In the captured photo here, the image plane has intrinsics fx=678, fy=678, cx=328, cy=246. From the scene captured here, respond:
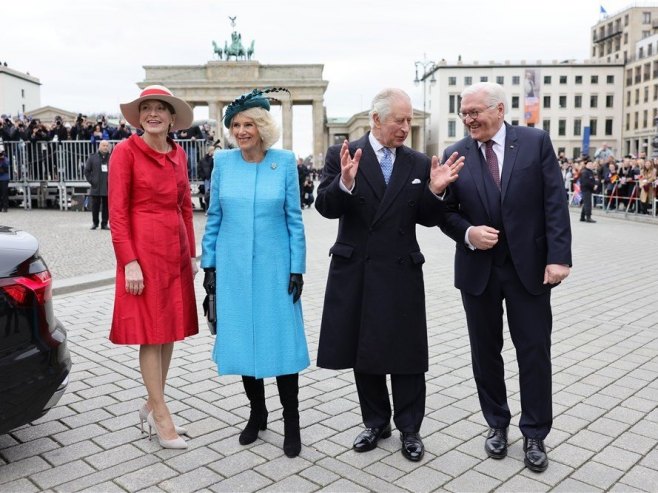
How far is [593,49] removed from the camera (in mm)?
112062

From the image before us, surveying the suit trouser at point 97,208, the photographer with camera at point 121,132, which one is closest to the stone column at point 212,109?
the photographer with camera at point 121,132

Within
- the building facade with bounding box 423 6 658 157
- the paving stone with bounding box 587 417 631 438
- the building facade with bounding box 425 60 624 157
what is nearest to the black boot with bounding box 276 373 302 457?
the paving stone with bounding box 587 417 631 438

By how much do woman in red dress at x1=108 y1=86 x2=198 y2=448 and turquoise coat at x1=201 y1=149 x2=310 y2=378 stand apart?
263 mm

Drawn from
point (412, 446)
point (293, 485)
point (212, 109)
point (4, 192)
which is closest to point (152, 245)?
point (293, 485)

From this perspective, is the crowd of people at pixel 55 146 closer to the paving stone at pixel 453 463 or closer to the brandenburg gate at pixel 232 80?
the paving stone at pixel 453 463

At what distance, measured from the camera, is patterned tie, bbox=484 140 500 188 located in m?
3.86

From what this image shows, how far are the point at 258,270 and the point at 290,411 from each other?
0.86m

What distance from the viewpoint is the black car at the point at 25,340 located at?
341cm

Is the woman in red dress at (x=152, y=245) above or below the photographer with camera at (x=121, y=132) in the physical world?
below

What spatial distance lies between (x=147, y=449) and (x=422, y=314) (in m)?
1.80

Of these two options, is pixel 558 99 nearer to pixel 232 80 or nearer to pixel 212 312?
pixel 232 80

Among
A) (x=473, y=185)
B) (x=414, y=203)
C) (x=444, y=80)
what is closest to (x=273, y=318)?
(x=414, y=203)

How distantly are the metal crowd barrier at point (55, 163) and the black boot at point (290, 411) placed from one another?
741 inches

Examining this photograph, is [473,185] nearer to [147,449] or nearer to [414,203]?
[414,203]
